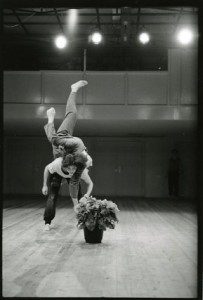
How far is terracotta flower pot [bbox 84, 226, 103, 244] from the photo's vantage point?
6359 mm

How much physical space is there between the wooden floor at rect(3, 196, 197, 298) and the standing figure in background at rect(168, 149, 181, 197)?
22.9 ft

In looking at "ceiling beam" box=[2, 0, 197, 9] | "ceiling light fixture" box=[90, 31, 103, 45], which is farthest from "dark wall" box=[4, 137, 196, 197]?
"ceiling beam" box=[2, 0, 197, 9]

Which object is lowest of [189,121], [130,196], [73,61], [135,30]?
[130,196]

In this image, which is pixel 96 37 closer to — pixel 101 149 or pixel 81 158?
pixel 81 158

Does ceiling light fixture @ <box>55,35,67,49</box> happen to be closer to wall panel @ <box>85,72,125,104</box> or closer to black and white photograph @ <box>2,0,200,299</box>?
black and white photograph @ <box>2,0,200,299</box>

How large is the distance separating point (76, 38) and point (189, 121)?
13.3ft

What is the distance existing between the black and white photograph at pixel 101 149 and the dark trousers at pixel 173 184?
0.04 meters

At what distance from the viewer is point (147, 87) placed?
482 inches

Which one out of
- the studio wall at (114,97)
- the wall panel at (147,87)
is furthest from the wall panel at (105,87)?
the wall panel at (147,87)

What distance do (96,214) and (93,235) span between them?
0.42 meters

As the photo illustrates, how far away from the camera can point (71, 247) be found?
20.3 ft

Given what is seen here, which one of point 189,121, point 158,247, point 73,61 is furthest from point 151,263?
point 73,61

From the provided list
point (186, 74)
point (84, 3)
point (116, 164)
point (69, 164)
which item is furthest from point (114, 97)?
point (84, 3)

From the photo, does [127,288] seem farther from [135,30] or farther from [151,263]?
[135,30]
